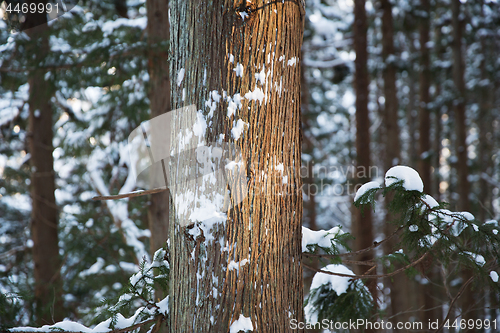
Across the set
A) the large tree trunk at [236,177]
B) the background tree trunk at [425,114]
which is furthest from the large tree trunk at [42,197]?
the background tree trunk at [425,114]

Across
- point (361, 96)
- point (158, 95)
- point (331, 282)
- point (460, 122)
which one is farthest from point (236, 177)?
point (460, 122)

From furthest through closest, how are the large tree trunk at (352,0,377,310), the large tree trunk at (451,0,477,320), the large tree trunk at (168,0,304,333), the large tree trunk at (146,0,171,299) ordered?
the large tree trunk at (451,0,477,320)
the large tree trunk at (352,0,377,310)
the large tree trunk at (146,0,171,299)
the large tree trunk at (168,0,304,333)

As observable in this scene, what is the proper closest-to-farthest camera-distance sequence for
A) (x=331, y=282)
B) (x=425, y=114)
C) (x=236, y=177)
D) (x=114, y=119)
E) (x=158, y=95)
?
(x=236, y=177) < (x=331, y=282) < (x=158, y=95) < (x=114, y=119) < (x=425, y=114)

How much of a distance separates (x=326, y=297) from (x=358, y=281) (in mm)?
314

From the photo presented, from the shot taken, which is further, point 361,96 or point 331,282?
point 361,96

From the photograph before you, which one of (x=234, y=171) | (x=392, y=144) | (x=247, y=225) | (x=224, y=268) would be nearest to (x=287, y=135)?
(x=234, y=171)

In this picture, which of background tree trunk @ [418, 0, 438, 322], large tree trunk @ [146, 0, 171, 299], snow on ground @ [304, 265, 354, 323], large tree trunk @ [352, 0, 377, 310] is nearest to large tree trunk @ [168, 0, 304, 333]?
snow on ground @ [304, 265, 354, 323]

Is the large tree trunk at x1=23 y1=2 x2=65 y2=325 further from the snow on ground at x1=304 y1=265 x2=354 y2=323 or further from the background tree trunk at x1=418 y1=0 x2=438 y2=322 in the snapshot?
the background tree trunk at x1=418 y1=0 x2=438 y2=322

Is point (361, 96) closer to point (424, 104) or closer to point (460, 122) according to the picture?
point (460, 122)

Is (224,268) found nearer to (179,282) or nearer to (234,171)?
(179,282)

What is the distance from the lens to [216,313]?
59.4 inches

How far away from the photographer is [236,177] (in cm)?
156

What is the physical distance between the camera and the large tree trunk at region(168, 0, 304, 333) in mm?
1534

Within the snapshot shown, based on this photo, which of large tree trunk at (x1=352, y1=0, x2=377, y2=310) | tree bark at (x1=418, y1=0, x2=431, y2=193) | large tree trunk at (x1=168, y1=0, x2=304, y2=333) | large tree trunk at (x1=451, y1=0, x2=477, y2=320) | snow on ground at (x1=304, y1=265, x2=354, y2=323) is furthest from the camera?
tree bark at (x1=418, y1=0, x2=431, y2=193)
